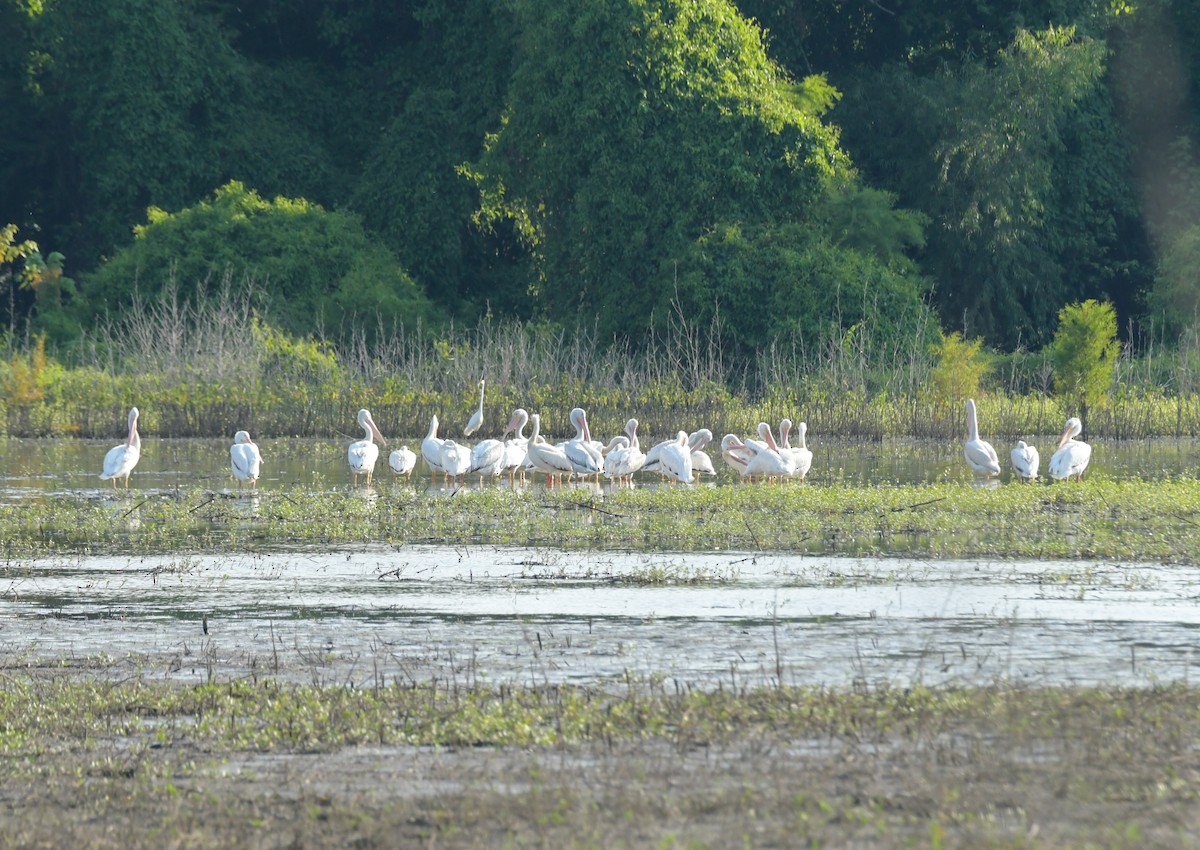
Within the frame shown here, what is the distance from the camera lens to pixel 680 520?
1552 centimetres

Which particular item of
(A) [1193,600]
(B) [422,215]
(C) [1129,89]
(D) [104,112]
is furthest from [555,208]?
(A) [1193,600]

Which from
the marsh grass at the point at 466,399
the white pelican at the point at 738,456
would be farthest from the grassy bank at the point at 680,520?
the marsh grass at the point at 466,399

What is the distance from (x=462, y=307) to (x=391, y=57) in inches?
276

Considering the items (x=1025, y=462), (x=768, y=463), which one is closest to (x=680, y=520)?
(x=768, y=463)

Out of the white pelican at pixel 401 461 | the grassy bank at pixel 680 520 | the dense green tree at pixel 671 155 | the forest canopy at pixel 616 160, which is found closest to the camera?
the grassy bank at pixel 680 520

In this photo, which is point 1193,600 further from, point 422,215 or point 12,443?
point 422,215

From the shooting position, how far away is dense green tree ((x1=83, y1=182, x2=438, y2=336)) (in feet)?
126

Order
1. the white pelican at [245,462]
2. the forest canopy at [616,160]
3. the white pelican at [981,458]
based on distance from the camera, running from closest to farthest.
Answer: the white pelican at [245,462] → the white pelican at [981,458] → the forest canopy at [616,160]

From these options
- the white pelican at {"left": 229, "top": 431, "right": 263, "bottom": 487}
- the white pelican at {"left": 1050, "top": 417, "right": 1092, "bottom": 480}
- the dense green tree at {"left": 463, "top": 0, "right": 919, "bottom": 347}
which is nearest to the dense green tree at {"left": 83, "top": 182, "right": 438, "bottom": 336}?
the dense green tree at {"left": 463, "top": 0, "right": 919, "bottom": 347}

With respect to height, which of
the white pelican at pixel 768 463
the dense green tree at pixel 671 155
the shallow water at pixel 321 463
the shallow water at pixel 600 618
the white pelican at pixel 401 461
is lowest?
the shallow water at pixel 321 463

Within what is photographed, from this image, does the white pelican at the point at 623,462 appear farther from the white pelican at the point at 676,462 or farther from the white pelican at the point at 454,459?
the white pelican at the point at 454,459

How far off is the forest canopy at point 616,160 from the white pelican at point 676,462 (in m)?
14.2

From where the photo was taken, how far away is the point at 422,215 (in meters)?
41.6

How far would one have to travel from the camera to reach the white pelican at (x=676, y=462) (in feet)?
66.5
